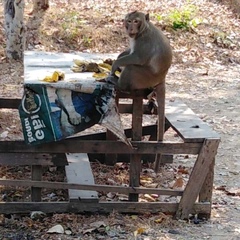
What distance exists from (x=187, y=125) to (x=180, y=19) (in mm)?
7885

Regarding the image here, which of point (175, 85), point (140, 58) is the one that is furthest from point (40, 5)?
point (140, 58)

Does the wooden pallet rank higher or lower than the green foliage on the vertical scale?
higher

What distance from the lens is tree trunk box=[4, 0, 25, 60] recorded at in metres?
9.65

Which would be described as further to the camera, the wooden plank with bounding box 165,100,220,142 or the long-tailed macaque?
the wooden plank with bounding box 165,100,220,142

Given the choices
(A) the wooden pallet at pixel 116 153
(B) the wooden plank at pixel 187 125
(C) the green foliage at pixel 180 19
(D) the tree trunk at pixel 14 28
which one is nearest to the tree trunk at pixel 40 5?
(D) the tree trunk at pixel 14 28

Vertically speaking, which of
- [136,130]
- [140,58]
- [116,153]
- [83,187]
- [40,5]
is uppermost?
[140,58]

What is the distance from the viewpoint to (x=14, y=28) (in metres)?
9.91

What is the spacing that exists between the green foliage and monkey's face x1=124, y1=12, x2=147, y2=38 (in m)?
8.03

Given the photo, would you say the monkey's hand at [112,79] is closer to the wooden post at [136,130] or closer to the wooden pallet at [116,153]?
the wooden post at [136,130]

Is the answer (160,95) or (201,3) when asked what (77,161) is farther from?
(201,3)

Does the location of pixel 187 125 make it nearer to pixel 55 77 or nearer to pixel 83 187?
pixel 83 187

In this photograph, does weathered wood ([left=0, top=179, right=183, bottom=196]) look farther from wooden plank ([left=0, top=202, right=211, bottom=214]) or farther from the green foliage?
the green foliage

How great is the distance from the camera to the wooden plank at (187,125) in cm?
482

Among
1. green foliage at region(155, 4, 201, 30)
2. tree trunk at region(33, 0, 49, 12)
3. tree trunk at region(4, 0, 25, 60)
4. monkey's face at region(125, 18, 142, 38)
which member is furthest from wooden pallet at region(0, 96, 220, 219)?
green foliage at region(155, 4, 201, 30)
